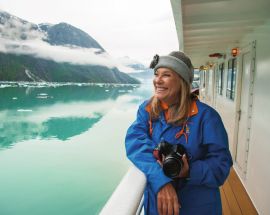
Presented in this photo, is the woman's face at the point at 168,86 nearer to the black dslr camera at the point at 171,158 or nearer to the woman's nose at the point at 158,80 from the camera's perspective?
the woman's nose at the point at 158,80

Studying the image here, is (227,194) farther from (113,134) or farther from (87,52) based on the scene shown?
(87,52)

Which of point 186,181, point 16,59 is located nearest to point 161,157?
point 186,181

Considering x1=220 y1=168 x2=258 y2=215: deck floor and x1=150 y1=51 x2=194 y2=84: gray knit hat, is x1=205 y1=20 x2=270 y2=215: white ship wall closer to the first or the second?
x1=220 y1=168 x2=258 y2=215: deck floor

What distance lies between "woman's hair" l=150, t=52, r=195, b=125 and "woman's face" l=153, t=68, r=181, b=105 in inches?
0.6

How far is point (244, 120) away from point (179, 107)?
6.99 ft

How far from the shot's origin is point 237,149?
306cm

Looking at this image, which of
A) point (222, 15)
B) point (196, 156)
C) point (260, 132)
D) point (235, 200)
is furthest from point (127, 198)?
point (235, 200)

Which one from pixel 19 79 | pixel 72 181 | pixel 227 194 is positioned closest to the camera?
pixel 227 194

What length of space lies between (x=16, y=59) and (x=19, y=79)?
30.8 feet

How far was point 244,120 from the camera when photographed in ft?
9.04

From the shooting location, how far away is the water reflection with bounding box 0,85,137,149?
3228cm

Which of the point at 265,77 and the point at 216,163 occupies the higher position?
the point at 265,77

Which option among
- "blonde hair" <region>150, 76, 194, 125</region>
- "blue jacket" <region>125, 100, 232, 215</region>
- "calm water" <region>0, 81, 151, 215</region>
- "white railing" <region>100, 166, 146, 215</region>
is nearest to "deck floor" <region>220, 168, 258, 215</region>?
"blue jacket" <region>125, 100, 232, 215</region>

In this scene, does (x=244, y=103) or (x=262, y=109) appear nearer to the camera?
(x=262, y=109)
